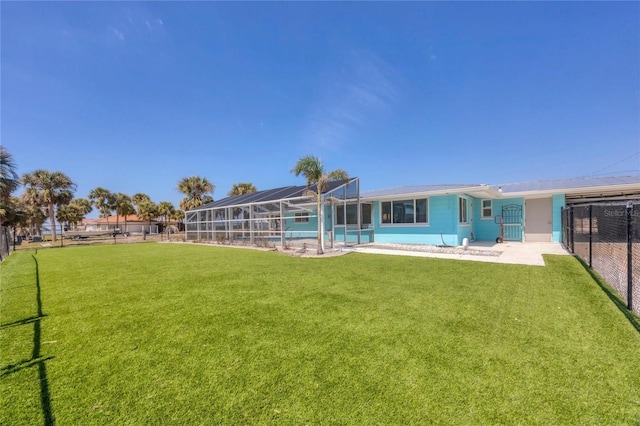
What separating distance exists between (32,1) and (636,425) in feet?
50.1

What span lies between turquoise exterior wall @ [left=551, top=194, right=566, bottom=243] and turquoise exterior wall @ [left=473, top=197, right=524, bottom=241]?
207 centimetres

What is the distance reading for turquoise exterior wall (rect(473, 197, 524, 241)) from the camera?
14.6 m

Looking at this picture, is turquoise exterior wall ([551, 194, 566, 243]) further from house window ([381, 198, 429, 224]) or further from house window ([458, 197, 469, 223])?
house window ([381, 198, 429, 224])

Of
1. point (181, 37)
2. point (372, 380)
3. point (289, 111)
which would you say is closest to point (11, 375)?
point (372, 380)

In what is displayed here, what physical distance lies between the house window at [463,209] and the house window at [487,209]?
1.92m

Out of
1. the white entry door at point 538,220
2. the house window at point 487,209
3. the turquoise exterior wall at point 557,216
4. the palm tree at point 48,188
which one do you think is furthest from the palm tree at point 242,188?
the turquoise exterior wall at point 557,216

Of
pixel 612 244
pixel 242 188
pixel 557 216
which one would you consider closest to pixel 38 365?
pixel 612 244

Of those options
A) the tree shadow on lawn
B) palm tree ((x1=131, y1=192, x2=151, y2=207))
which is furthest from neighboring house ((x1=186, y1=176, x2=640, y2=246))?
palm tree ((x1=131, y1=192, x2=151, y2=207))

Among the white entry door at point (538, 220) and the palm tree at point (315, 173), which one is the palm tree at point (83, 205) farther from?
the white entry door at point (538, 220)

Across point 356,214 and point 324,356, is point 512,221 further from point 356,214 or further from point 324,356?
point 324,356

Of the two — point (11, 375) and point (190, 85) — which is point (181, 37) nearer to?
point (190, 85)

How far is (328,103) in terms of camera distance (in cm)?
1862

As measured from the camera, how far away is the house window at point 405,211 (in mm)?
13469

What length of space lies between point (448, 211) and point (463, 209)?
57.1 inches
